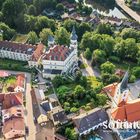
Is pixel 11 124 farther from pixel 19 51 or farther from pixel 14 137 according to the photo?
pixel 19 51

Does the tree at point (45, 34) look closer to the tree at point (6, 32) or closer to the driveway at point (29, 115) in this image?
the tree at point (6, 32)

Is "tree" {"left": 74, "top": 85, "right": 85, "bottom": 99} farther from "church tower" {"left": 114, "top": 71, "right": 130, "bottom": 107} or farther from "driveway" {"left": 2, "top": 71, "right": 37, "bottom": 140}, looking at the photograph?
"driveway" {"left": 2, "top": 71, "right": 37, "bottom": 140}

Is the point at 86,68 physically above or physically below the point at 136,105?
above

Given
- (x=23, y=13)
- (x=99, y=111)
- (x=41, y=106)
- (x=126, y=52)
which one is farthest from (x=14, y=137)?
(x=23, y=13)

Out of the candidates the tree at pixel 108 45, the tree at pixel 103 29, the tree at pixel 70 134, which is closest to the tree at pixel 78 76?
the tree at pixel 108 45

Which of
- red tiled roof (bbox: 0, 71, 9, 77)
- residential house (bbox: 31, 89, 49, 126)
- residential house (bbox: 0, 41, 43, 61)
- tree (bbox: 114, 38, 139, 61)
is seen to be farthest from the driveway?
tree (bbox: 114, 38, 139, 61)

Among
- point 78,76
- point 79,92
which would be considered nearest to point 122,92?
point 79,92
